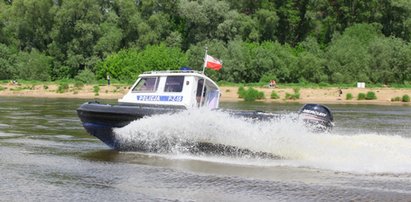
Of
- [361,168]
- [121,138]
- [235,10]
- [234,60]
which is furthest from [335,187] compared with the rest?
[235,10]

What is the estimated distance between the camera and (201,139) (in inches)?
698

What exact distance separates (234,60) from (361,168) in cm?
5597

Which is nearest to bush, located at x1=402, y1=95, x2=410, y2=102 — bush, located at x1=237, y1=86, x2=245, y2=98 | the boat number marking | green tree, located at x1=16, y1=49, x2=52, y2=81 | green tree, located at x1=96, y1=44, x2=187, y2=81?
bush, located at x1=237, y1=86, x2=245, y2=98

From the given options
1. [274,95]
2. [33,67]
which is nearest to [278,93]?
[274,95]

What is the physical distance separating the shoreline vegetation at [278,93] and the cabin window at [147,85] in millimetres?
36220

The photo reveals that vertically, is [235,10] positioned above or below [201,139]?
above

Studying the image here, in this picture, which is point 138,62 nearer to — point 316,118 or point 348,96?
point 348,96

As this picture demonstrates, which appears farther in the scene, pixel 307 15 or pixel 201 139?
pixel 307 15

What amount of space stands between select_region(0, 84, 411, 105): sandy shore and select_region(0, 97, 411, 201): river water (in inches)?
1507

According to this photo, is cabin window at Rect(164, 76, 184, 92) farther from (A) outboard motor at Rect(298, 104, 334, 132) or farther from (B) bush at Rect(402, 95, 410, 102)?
(B) bush at Rect(402, 95, 410, 102)

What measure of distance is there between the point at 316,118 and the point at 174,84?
4.76 m

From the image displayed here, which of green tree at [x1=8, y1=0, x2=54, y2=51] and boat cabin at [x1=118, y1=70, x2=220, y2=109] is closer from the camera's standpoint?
boat cabin at [x1=118, y1=70, x2=220, y2=109]

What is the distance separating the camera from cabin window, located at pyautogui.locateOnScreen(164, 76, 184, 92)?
19.4 m

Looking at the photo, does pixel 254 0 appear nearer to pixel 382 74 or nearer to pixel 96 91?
pixel 382 74
